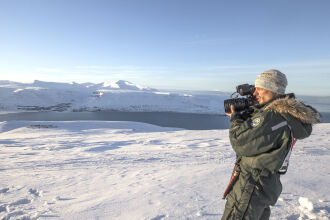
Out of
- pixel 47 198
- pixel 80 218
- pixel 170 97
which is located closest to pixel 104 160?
pixel 47 198

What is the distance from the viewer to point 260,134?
1.31m

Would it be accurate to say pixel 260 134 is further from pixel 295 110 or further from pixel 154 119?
pixel 154 119

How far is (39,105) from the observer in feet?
187

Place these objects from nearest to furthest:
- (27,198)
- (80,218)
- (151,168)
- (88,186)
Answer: (80,218) → (27,198) → (88,186) → (151,168)

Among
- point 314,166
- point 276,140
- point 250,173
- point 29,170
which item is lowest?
point 29,170

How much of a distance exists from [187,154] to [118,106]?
60623 mm

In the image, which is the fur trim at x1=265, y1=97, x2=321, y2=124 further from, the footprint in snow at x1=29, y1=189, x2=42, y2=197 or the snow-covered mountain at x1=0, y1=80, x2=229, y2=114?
the snow-covered mountain at x1=0, y1=80, x2=229, y2=114

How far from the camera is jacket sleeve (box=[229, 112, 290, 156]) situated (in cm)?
129

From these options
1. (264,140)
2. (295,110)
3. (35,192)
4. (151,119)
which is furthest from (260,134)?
(151,119)

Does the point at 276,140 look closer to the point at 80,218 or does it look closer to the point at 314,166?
the point at 80,218

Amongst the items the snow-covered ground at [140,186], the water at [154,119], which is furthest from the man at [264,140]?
the water at [154,119]

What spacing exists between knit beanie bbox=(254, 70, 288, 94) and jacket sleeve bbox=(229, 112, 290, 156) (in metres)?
0.26

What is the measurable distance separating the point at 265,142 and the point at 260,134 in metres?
0.07

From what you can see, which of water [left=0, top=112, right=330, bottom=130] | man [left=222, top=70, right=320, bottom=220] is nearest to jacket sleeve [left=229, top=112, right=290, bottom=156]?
man [left=222, top=70, right=320, bottom=220]
